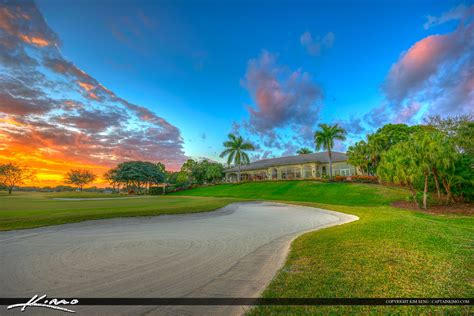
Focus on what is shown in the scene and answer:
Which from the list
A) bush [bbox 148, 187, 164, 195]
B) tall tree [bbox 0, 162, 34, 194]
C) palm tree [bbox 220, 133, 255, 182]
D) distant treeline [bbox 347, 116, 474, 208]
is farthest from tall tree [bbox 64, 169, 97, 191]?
distant treeline [bbox 347, 116, 474, 208]

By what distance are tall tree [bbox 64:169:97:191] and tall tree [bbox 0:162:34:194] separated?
14397 mm

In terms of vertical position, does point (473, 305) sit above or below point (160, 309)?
above

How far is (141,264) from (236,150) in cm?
4641

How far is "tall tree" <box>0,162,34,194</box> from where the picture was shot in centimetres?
5528

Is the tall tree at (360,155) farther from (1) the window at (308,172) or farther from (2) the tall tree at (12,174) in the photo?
(2) the tall tree at (12,174)

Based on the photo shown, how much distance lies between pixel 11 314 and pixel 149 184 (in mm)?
69989

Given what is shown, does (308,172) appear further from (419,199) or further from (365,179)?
(419,199)

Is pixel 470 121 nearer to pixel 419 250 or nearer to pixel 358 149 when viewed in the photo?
pixel 358 149

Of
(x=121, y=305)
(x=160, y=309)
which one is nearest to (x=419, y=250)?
(x=160, y=309)

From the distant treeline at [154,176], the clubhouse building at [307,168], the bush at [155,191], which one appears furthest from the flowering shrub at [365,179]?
the bush at [155,191]

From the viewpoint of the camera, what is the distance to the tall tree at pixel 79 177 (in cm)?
7377

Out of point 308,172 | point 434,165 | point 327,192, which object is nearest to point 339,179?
point 327,192

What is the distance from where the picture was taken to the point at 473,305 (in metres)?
2.93

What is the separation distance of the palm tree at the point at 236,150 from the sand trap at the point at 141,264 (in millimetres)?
41799
